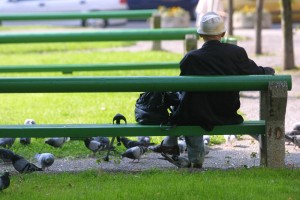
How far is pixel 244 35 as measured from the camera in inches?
974

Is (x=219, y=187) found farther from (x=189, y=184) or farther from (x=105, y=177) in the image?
(x=105, y=177)

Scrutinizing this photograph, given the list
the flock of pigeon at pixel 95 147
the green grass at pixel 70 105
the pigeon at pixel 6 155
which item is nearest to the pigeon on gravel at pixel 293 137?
the flock of pigeon at pixel 95 147

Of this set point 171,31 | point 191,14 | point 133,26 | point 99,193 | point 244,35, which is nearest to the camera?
point 99,193

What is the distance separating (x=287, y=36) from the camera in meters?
16.7

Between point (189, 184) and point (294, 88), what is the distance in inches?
297

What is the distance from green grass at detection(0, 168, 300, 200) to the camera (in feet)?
22.9

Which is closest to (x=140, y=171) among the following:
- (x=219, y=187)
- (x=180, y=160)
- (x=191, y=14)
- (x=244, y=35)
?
(x=180, y=160)

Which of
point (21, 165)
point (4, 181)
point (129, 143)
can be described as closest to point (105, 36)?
point (129, 143)

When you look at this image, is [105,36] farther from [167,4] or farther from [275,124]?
[167,4]

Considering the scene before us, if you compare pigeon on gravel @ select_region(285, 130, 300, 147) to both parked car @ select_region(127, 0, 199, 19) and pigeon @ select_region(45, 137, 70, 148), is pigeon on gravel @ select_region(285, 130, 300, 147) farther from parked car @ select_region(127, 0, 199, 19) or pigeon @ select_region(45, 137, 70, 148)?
parked car @ select_region(127, 0, 199, 19)

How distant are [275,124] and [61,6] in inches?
899

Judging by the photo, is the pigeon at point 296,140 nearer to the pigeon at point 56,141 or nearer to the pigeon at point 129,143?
the pigeon at point 129,143

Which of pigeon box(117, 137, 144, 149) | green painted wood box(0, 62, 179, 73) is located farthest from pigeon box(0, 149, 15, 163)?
green painted wood box(0, 62, 179, 73)

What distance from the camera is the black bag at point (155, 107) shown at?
27.0 ft
